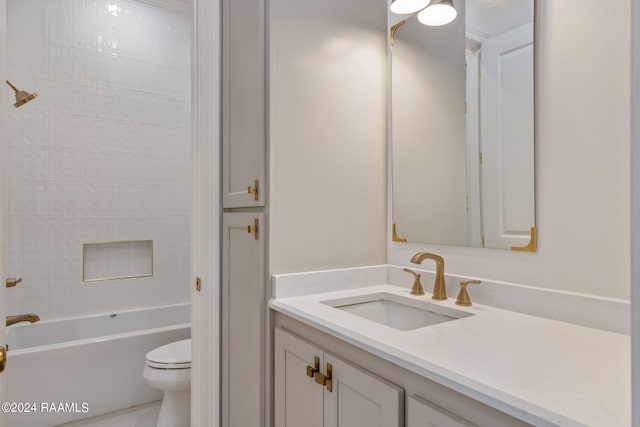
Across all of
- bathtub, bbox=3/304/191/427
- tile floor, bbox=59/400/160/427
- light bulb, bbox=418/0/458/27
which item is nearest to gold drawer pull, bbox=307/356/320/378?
light bulb, bbox=418/0/458/27

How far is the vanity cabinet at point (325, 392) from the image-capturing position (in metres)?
0.84

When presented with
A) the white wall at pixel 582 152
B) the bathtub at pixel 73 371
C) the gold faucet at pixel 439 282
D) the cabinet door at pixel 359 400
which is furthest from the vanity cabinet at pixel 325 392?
the bathtub at pixel 73 371

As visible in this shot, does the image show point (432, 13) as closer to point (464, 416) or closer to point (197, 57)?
point (197, 57)


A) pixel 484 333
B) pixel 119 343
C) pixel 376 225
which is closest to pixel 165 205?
pixel 119 343

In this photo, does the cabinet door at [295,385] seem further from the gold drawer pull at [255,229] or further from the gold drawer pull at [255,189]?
the gold drawer pull at [255,189]

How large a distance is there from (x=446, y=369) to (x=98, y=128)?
2.92 meters

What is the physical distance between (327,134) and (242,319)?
2.64ft

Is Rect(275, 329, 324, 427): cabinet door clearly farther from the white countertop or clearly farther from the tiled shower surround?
the tiled shower surround

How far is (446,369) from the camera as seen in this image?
0.70 meters

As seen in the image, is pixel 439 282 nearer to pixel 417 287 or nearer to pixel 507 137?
pixel 417 287

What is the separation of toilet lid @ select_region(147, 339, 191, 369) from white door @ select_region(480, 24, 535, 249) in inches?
63.2

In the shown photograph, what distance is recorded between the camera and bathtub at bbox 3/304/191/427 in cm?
203

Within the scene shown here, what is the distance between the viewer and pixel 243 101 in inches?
58.8

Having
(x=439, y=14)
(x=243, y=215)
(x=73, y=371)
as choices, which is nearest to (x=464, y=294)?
(x=243, y=215)
